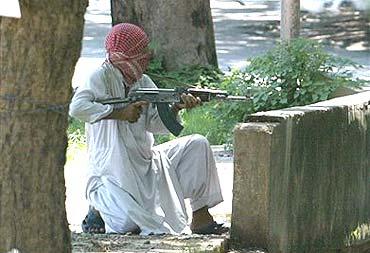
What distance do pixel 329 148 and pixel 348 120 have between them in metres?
0.32

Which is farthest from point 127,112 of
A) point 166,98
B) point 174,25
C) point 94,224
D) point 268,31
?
point 268,31

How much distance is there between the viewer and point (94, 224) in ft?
25.3

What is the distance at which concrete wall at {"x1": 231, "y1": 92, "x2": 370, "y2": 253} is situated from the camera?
666cm

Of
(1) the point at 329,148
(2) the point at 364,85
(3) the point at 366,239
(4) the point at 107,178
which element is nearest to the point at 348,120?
(1) the point at 329,148

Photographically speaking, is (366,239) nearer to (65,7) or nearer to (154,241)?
(154,241)

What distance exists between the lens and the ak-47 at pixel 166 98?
7496mm

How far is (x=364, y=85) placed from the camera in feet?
39.9

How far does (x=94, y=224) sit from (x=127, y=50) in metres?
1.06

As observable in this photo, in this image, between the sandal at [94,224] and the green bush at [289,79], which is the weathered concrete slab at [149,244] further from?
the green bush at [289,79]

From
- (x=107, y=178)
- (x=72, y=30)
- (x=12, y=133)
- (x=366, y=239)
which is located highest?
(x=72, y=30)

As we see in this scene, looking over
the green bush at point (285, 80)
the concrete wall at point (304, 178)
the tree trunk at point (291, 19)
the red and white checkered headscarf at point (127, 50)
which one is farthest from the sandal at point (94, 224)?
the tree trunk at point (291, 19)

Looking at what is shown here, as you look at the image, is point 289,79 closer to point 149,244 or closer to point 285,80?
point 285,80

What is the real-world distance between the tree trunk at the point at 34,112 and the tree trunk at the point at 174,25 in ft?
34.4

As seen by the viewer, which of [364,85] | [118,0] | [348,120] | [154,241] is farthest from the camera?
[118,0]
